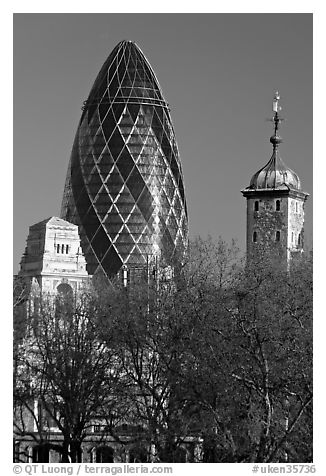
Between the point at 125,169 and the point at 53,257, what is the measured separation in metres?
38.6

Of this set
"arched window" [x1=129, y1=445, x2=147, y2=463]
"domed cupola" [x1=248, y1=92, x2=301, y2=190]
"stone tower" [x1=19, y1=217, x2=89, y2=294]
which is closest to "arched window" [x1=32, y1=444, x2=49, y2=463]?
"arched window" [x1=129, y1=445, x2=147, y2=463]

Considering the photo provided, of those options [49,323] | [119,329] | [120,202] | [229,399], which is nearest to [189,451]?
[229,399]

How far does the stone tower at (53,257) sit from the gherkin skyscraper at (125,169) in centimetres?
3197

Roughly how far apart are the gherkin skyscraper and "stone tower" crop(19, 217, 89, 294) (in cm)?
3197

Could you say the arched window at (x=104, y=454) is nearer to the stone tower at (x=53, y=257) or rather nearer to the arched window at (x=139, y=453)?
the arched window at (x=139, y=453)

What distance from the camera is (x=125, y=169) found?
13812cm

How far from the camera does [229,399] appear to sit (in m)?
40.6

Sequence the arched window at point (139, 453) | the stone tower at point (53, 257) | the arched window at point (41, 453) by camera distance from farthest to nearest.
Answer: the stone tower at point (53, 257) → the arched window at point (41, 453) → the arched window at point (139, 453)

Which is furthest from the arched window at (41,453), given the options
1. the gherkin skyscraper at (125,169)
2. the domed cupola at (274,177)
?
the gherkin skyscraper at (125,169)

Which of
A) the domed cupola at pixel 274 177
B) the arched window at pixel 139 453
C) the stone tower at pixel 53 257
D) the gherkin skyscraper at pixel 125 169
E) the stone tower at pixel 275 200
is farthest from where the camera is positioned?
the gherkin skyscraper at pixel 125 169

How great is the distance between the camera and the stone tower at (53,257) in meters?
97.2

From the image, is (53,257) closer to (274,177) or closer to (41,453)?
(274,177)

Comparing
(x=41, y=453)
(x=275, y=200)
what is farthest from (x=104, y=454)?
(x=275, y=200)

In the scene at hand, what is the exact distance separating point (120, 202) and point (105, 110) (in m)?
8.62
